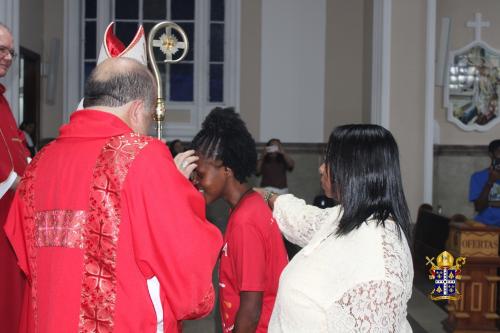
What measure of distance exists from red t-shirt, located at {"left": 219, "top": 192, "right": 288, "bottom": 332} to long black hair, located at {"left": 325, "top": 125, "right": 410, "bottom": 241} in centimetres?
53

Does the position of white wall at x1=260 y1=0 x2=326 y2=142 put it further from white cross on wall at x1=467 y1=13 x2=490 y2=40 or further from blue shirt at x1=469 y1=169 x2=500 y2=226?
blue shirt at x1=469 y1=169 x2=500 y2=226

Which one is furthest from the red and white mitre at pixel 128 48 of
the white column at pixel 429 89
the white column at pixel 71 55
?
the white column at pixel 71 55

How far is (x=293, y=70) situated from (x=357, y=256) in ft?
31.0

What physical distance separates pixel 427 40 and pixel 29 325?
694 cm

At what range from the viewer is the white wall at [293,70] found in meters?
11.0

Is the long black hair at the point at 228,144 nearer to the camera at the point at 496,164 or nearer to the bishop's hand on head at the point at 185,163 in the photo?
the bishop's hand on head at the point at 185,163

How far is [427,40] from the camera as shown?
812cm

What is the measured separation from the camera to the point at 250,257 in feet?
7.83

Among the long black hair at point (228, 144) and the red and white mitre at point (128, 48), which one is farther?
the long black hair at point (228, 144)

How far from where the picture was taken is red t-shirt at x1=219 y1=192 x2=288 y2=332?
238 centimetres

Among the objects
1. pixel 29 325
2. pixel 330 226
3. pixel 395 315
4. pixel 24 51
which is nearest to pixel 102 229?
pixel 29 325

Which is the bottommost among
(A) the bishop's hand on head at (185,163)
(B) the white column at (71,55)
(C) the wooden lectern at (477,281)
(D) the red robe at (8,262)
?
(C) the wooden lectern at (477,281)

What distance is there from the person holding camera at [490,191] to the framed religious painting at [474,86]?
13.4 ft

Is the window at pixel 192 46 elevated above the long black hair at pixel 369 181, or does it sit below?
above
